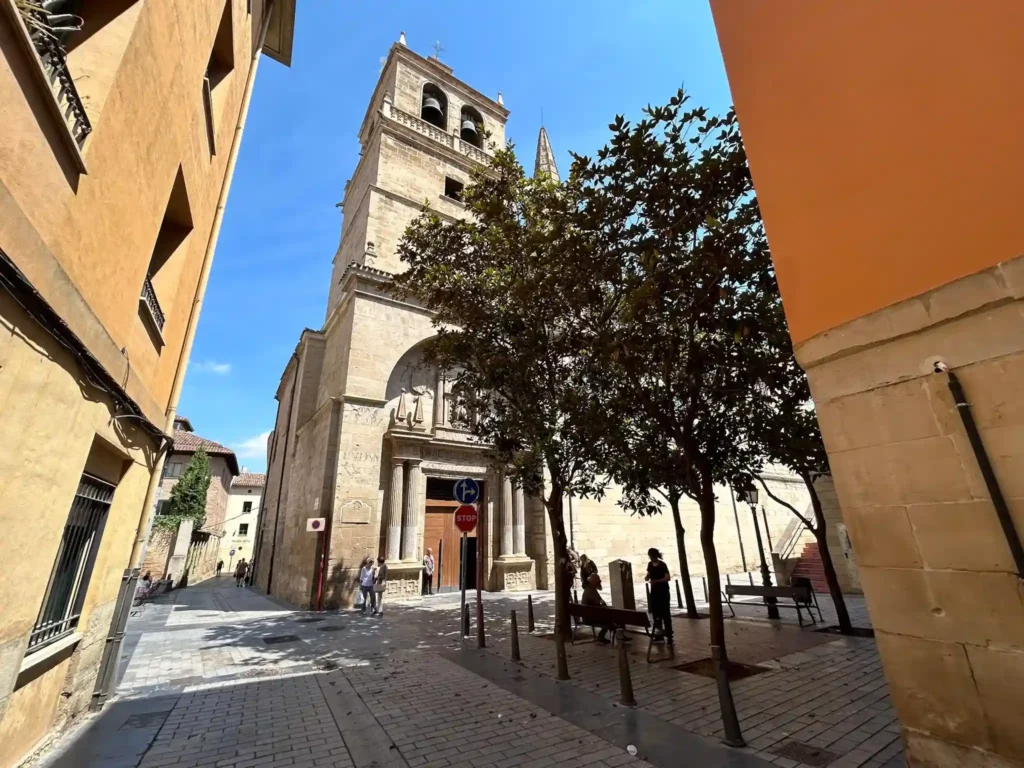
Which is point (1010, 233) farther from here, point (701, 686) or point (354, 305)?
point (354, 305)

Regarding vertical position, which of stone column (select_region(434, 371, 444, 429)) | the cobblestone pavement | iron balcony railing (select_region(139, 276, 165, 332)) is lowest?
the cobblestone pavement

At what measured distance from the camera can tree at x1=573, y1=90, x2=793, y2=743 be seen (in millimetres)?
5984

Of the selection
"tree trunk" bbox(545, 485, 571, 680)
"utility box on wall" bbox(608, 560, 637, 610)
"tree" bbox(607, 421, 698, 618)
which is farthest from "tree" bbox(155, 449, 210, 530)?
"tree" bbox(607, 421, 698, 618)

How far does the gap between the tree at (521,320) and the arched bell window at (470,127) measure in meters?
16.0

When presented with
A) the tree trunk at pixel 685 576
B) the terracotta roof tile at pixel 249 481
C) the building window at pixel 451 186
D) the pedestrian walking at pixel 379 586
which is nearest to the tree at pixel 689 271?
the tree trunk at pixel 685 576

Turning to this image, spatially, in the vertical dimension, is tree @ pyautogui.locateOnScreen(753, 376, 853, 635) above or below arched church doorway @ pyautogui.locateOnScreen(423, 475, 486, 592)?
above

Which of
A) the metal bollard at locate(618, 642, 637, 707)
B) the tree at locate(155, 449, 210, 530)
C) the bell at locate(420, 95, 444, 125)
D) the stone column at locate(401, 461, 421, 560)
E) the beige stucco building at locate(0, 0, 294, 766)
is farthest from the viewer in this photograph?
the tree at locate(155, 449, 210, 530)

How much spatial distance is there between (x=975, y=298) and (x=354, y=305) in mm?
15837

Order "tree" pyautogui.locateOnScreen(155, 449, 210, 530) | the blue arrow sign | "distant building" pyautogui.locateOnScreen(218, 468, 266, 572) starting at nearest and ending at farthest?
1. the blue arrow sign
2. "tree" pyautogui.locateOnScreen(155, 449, 210, 530)
3. "distant building" pyautogui.locateOnScreen(218, 468, 266, 572)

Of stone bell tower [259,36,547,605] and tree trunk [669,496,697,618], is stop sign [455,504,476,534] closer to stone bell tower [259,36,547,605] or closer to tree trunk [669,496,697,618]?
stone bell tower [259,36,547,605]

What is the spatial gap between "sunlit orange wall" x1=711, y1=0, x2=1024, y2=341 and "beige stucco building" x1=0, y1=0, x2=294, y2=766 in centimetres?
554

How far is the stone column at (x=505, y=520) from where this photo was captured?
16.4 metres

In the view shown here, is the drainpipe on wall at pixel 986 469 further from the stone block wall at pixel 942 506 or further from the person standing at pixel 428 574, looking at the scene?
the person standing at pixel 428 574

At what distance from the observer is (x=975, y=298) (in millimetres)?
2859
